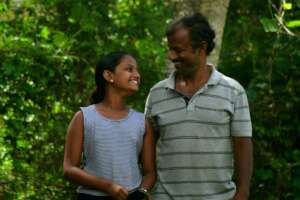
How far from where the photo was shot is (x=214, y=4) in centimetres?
489

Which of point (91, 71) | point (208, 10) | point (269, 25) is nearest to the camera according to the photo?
point (208, 10)

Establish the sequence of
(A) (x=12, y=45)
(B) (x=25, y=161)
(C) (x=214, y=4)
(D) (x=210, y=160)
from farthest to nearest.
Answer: (B) (x=25, y=161) < (A) (x=12, y=45) < (C) (x=214, y=4) < (D) (x=210, y=160)

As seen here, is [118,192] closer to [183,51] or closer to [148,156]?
[148,156]

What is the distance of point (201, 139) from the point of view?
359cm

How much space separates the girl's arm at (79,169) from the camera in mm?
3562

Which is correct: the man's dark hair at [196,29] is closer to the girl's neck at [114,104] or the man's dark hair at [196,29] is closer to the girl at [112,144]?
the girl at [112,144]

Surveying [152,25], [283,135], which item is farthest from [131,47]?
[283,135]

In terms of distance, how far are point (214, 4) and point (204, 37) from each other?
1.26 meters

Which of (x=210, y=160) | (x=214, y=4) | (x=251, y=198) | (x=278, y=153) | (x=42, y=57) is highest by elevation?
(x=214, y=4)

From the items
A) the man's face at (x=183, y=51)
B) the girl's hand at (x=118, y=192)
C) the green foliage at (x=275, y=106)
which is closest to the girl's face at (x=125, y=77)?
the man's face at (x=183, y=51)

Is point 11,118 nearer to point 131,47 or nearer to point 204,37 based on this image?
point 131,47

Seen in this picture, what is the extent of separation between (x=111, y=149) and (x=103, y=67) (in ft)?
1.57

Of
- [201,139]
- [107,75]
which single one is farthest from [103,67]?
[201,139]

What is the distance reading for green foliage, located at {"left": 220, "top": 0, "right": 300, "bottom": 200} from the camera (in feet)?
19.3
